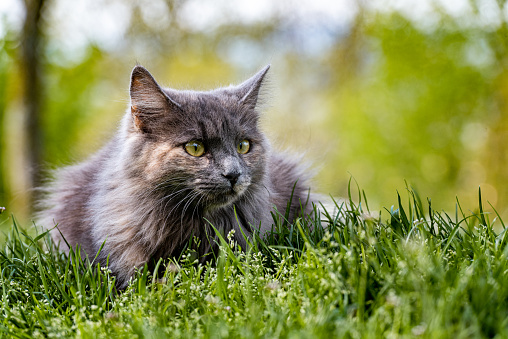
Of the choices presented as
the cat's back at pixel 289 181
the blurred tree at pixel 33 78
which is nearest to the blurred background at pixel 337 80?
the blurred tree at pixel 33 78

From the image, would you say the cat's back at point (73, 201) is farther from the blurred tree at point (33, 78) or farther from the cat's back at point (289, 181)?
the blurred tree at point (33, 78)

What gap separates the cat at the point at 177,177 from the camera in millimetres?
2693

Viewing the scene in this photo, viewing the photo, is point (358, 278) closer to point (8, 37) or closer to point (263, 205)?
point (263, 205)

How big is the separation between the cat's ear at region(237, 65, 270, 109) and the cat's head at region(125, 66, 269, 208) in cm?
12

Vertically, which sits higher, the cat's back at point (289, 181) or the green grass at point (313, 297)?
the cat's back at point (289, 181)

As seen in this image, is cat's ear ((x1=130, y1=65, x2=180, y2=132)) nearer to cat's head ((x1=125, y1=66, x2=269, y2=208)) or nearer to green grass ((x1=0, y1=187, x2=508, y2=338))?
cat's head ((x1=125, y1=66, x2=269, y2=208))

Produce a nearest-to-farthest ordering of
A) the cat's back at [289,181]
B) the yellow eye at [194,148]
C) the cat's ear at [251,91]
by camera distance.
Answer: the yellow eye at [194,148] → the cat's ear at [251,91] → the cat's back at [289,181]

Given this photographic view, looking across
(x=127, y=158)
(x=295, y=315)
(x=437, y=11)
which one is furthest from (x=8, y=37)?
(x=295, y=315)

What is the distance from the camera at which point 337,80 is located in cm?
1415

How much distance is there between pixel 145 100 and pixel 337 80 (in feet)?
39.2

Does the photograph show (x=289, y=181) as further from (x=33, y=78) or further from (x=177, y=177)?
(x=33, y=78)

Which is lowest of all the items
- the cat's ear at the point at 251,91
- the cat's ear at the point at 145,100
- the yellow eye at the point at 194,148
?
the yellow eye at the point at 194,148

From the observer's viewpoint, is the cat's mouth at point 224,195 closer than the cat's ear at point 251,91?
Yes

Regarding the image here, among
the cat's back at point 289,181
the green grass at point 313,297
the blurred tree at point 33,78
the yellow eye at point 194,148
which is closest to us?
the green grass at point 313,297
